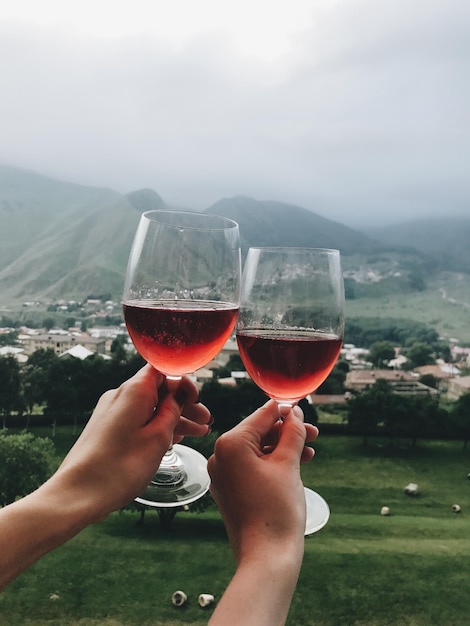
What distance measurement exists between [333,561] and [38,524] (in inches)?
86.7

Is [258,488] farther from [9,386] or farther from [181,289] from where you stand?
[9,386]

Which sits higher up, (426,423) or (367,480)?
(426,423)

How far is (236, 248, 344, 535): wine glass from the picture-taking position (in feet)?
2.26

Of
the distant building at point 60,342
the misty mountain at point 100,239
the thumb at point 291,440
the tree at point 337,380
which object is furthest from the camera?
the misty mountain at point 100,239

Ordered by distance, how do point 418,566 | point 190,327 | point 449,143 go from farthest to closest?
1. point 449,143
2. point 418,566
3. point 190,327

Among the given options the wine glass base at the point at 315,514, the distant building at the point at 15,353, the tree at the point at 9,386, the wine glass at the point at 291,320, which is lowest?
the tree at the point at 9,386

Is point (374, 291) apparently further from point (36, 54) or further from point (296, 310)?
point (296, 310)

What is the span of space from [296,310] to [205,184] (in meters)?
3.06

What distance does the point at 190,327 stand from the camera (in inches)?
26.7

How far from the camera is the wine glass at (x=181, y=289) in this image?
68cm

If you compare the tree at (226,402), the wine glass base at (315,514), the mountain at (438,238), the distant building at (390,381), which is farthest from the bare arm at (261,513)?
the mountain at (438,238)

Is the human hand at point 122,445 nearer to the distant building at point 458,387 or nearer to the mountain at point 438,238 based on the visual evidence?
the distant building at point 458,387

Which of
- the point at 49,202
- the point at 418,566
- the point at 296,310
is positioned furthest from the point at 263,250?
the point at 49,202

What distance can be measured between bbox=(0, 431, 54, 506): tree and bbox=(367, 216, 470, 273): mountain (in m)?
2.70
